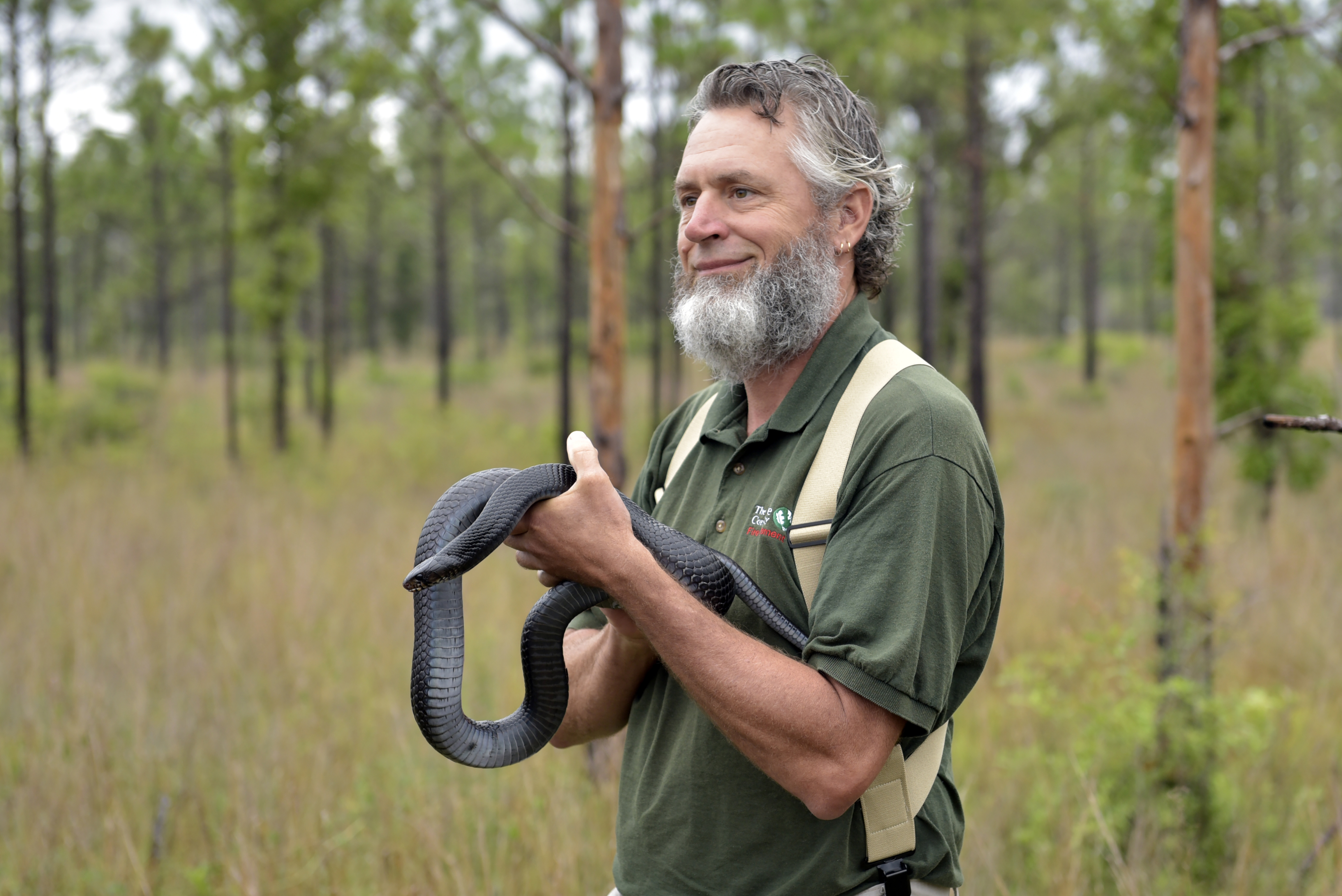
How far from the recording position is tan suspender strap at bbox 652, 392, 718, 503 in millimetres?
2027

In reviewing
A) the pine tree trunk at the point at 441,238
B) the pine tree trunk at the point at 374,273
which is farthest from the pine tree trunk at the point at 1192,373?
the pine tree trunk at the point at 374,273

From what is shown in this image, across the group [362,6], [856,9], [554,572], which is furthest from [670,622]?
[362,6]

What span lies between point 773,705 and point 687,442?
0.82m

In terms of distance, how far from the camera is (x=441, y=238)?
1895 cm

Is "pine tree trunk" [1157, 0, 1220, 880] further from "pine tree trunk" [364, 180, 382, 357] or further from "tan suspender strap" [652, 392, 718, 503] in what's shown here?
"pine tree trunk" [364, 180, 382, 357]

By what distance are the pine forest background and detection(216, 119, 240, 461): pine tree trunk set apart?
0.10m

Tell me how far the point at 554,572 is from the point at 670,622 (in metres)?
0.27

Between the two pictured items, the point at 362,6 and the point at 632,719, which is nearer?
the point at 632,719

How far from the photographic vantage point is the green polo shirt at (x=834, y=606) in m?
1.38

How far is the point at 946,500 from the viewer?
1403 mm

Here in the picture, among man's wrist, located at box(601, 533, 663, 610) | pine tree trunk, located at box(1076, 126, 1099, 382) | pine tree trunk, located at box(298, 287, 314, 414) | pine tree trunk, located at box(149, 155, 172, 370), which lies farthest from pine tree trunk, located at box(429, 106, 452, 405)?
man's wrist, located at box(601, 533, 663, 610)

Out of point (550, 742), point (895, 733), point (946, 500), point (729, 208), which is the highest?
point (729, 208)

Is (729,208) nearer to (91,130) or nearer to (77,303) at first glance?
(91,130)

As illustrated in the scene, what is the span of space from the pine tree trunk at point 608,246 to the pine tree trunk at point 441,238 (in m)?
13.8
